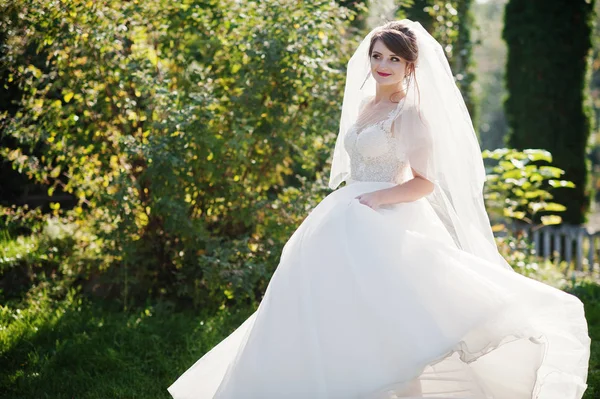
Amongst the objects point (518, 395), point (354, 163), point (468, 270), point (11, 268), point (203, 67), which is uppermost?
point (203, 67)

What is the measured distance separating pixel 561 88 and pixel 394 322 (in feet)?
28.1

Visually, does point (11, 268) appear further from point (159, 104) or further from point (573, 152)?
point (573, 152)

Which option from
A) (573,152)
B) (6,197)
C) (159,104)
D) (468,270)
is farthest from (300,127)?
(573,152)

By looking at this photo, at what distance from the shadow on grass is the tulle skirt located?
110cm

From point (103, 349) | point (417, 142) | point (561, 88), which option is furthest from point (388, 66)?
point (561, 88)

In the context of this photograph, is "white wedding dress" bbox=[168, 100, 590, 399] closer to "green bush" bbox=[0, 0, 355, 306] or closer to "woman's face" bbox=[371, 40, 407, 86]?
"woman's face" bbox=[371, 40, 407, 86]

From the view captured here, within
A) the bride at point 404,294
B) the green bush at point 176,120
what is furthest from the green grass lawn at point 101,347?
the bride at point 404,294

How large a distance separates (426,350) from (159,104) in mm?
2853

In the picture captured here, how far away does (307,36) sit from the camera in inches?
184

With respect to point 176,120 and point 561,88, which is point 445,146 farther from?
point 561,88

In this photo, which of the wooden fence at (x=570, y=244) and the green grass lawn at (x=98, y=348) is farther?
the wooden fence at (x=570, y=244)

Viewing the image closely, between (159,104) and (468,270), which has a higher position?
(159,104)

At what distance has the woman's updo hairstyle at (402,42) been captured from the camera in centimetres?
304

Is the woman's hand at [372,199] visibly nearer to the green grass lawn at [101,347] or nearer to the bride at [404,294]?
the bride at [404,294]
